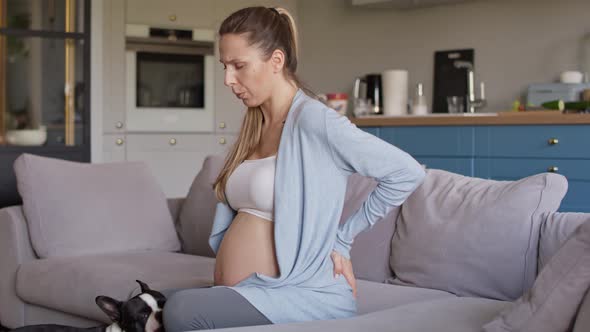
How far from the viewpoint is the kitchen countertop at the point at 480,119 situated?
463cm

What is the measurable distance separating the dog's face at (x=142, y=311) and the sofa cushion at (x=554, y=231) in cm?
111

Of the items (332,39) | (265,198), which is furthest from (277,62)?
(332,39)

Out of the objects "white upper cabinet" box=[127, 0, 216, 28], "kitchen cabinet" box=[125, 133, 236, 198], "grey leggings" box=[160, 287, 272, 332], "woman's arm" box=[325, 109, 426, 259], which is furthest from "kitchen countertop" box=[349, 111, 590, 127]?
"grey leggings" box=[160, 287, 272, 332]

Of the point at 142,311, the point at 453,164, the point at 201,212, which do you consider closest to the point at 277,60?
the point at 142,311

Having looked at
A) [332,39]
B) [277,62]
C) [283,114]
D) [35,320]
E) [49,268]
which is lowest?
[35,320]

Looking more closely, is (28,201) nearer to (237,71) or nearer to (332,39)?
(237,71)

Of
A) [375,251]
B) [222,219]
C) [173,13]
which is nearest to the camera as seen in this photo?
[222,219]

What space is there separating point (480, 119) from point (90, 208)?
8.35 ft

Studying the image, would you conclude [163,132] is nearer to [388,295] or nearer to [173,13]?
[173,13]

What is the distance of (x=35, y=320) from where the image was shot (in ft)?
10.9

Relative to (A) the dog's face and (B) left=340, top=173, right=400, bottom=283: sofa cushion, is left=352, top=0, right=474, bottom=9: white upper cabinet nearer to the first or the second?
(B) left=340, top=173, right=400, bottom=283: sofa cushion

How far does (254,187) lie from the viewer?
1.98 meters

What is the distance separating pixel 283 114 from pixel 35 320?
70.0 inches

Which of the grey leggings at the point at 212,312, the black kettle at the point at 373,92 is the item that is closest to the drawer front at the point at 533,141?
the black kettle at the point at 373,92
